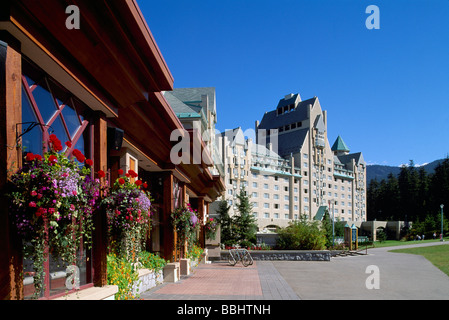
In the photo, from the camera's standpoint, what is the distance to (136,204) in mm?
6535

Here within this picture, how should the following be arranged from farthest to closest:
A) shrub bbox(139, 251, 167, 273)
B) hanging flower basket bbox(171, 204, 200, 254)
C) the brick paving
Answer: hanging flower basket bbox(171, 204, 200, 254) → shrub bbox(139, 251, 167, 273) → the brick paving

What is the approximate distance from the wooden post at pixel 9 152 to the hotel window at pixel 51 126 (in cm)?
25

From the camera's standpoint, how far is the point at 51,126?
514 centimetres

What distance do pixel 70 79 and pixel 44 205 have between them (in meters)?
1.88

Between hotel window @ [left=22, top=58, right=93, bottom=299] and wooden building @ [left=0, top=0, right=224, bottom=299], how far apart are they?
0.04 ft

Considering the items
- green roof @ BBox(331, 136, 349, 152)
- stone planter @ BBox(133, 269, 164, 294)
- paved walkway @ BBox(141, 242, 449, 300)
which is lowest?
paved walkway @ BBox(141, 242, 449, 300)

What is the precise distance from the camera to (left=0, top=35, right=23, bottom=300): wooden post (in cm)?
366

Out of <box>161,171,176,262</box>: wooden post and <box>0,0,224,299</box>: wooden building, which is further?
<box>161,171,176,262</box>: wooden post

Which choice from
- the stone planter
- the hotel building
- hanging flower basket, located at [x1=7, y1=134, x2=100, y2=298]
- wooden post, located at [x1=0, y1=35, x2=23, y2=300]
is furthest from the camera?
the hotel building

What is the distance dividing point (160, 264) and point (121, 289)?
5.60 meters

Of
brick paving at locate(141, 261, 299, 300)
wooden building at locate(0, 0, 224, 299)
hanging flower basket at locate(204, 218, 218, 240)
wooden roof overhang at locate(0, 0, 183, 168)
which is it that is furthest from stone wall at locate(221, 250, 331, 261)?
wooden roof overhang at locate(0, 0, 183, 168)

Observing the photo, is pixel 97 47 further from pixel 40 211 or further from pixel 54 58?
pixel 40 211

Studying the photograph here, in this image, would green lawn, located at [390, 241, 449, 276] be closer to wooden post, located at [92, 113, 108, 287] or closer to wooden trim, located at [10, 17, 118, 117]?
wooden post, located at [92, 113, 108, 287]

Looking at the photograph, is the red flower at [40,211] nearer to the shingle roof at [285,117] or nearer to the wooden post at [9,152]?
the wooden post at [9,152]
